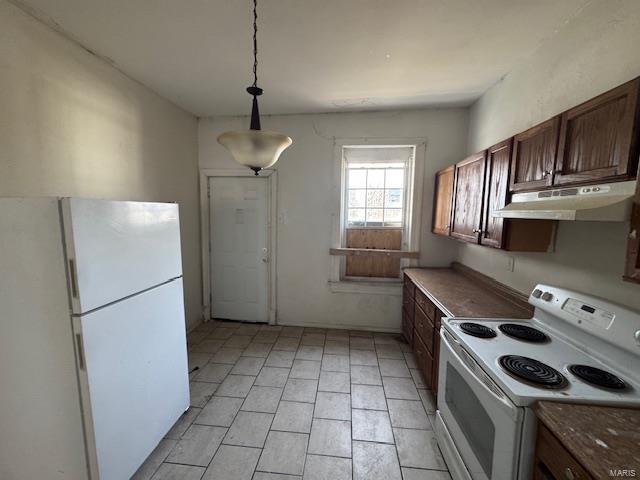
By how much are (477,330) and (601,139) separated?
3.53 ft

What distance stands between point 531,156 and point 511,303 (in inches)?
44.7

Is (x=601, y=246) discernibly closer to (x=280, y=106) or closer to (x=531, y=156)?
(x=531, y=156)

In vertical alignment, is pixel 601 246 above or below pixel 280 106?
below

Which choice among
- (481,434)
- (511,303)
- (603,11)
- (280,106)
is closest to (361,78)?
(280,106)

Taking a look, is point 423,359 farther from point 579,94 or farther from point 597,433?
point 579,94

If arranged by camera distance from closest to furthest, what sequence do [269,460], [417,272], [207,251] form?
1. [269,460]
2. [417,272]
3. [207,251]

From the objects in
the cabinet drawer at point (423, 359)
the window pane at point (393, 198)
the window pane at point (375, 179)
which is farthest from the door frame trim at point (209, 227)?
the cabinet drawer at point (423, 359)

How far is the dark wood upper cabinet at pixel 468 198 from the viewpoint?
2066 mm

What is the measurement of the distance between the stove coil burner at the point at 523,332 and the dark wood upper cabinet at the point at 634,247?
0.62 metres

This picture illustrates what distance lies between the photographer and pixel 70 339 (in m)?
1.22

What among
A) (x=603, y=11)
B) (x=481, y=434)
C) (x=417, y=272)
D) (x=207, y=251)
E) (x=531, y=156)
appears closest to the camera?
(x=481, y=434)

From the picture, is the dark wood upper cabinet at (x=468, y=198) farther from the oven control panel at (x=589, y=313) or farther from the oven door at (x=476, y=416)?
the oven door at (x=476, y=416)

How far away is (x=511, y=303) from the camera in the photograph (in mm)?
2055

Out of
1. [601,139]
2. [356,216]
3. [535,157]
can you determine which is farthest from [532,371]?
[356,216]
